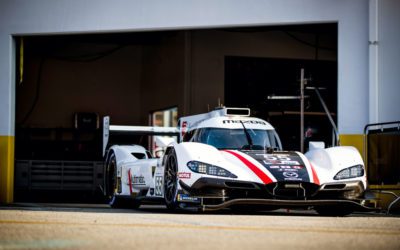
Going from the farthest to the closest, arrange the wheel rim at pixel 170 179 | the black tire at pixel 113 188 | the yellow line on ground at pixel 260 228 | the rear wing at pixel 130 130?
the rear wing at pixel 130 130
the black tire at pixel 113 188
the wheel rim at pixel 170 179
the yellow line on ground at pixel 260 228

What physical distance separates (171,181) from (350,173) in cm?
229

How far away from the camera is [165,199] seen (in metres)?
10.6

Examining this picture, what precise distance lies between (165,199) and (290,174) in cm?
188

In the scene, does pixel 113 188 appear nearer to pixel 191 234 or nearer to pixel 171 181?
pixel 171 181

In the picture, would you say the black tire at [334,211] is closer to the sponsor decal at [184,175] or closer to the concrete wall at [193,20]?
the sponsor decal at [184,175]

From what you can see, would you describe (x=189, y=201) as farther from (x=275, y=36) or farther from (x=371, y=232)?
(x=275, y=36)

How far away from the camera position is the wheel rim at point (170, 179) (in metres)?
10.2

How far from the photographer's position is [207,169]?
9.64 meters

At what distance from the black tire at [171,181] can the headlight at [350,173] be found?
199cm

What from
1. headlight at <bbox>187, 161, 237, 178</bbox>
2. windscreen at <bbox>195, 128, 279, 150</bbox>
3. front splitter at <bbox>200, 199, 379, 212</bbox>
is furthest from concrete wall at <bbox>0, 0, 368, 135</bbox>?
headlight at <bbox>187, 161, 237, 178</bbox>

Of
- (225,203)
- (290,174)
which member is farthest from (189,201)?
(290,174)

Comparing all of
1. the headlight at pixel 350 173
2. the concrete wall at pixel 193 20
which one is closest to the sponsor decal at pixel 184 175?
the headlight at pixel 350 173

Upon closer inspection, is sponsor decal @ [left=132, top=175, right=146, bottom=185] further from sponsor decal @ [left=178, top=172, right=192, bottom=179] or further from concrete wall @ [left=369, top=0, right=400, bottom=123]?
concrete wall @ [left=369, top=0, right=400, bottom=123]

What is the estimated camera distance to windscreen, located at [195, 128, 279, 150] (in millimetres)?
10898
